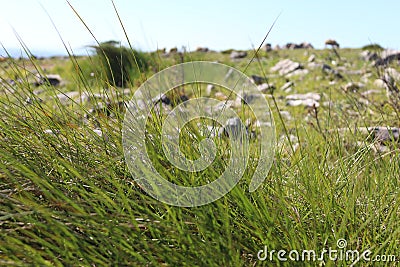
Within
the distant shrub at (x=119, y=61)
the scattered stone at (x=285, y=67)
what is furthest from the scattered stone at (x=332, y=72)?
the distant shrub at (x=119, y=61)

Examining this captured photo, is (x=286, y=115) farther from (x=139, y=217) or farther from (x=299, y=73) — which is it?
(x=299, y=73)

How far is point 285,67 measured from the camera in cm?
868

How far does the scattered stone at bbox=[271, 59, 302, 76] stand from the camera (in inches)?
325

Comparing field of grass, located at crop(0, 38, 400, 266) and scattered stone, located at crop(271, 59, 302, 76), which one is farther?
scattered stone, located at crop(271, 59, 302, 76)

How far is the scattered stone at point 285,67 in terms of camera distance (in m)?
8.25

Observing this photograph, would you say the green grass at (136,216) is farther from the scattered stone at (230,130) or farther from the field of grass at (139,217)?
the scattered stone at (230,130)

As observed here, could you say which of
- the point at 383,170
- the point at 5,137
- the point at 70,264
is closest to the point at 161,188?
the point at 70,264

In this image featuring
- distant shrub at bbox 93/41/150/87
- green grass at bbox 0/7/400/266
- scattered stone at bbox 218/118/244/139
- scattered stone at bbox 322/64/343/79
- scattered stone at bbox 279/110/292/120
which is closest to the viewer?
green grass at bbox 0/7/400/266

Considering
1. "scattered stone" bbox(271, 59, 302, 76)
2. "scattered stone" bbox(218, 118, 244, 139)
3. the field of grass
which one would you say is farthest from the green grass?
"scattered stone" bbox(271, 59, 302, 76)

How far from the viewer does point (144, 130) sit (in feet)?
4.71

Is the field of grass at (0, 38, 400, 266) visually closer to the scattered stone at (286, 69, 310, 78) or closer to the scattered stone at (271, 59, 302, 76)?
the scattered stone at (286, 69, 310, 78)

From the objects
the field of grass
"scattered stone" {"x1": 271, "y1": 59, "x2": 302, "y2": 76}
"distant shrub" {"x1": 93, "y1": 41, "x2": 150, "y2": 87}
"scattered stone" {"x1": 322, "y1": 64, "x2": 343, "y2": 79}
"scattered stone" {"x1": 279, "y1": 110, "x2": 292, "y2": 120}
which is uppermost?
"distant shrub" {"x1": 93, "y1": 41, "x2": 150, "y2": 87}

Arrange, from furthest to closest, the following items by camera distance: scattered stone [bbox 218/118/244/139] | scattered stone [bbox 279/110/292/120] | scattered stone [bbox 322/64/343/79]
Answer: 1. scattered stone [bbox 322/64/343/79]
2. scattered stone [bbox 279/110/292/120]
3. scattered stone [bbox 218/118/244/139]

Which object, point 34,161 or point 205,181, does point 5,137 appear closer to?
point 34,161
